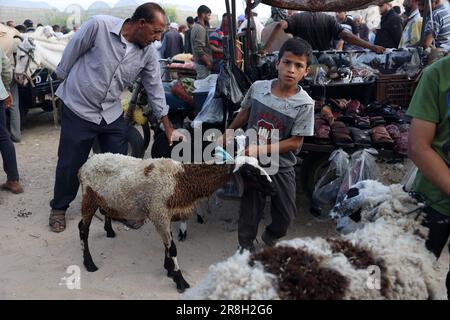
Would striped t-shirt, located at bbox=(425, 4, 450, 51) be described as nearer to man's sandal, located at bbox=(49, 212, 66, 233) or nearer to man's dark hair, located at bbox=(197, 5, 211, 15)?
man's sandal, located at bbox=(49, 212, 66, 233)

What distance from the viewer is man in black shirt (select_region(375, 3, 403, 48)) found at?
8.49 meters

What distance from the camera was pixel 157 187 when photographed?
333cm

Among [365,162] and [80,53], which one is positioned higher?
[80,53]

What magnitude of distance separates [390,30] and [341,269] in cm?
801

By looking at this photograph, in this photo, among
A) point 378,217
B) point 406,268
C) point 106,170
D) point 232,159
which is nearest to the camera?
point 406,268

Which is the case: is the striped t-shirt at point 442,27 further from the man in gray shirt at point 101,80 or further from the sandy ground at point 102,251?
the man in gray shirt at point 101,80

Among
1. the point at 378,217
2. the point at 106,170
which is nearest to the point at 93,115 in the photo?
the point at 106,170

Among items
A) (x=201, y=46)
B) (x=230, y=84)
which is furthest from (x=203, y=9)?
(x=230, y=84)

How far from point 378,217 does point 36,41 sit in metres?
8.18

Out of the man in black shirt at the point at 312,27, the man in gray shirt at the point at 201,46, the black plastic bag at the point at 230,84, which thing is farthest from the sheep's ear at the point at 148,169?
the man in gray shirt at the point at 201,46

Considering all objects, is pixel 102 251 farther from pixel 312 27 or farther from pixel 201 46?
pixel 201 46

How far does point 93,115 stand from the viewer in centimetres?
407

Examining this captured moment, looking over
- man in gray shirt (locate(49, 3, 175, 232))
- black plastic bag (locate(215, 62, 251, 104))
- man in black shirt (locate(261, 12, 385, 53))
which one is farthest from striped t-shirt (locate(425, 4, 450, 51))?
man in gray shirt (locate(49, 3, 175, 232))
